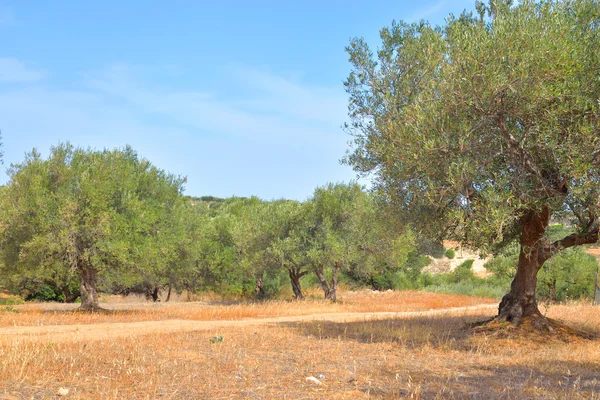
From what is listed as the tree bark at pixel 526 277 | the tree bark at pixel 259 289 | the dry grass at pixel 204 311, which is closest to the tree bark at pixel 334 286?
the dry grass at pixel 204 311

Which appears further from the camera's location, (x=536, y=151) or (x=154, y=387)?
(x=536, y=151)

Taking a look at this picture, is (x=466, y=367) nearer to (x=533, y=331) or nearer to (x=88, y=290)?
(x=533, y=331)

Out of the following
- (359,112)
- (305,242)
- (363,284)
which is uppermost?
(359,112)

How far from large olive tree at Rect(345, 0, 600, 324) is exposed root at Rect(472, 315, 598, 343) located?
95.5 inches

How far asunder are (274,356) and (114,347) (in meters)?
3.86

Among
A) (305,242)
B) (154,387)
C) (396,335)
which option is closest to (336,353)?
(396,335)

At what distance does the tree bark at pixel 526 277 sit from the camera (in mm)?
14836

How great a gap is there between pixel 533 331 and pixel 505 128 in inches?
248

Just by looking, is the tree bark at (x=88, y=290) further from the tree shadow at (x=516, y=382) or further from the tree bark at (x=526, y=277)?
the tree shadow at (x=516, y=382)

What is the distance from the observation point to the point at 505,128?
12414 mm

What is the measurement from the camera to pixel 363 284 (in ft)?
180

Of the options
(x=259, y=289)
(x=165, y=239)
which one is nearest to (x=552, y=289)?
(x=259, y=289)

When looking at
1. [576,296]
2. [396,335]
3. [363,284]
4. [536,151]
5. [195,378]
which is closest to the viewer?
[195,378]

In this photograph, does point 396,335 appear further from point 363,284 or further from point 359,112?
point 363,284
